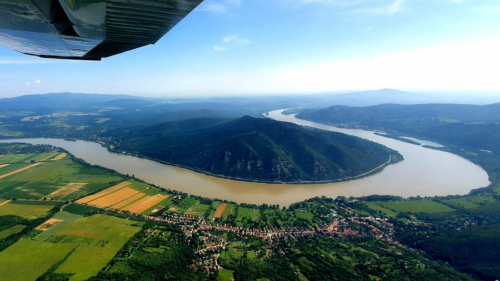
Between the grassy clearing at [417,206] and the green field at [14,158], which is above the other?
the green field at [14,158]

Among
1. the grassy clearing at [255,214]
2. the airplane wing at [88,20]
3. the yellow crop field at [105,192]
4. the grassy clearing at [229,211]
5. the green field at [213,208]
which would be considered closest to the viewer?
the airplane wing at [88,20]

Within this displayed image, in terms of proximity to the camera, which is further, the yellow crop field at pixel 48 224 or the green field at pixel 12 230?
the yellow crop field at pixel 48 224

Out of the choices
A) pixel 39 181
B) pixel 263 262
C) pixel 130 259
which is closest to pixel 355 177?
pixel 263 262

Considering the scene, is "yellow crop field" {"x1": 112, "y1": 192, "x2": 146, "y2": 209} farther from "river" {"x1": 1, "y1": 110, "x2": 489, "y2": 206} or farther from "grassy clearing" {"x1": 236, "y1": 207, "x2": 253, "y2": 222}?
"grassy clearing" {"x1": 236, "y1": 207, "x2": 253, "y2": 222}

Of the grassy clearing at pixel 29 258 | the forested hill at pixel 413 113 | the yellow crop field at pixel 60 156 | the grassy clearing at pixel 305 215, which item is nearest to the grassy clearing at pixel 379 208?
the grassy clearing at pixel 305 215

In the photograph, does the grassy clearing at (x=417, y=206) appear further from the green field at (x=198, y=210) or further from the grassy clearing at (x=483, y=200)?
the green field at (x=198, y=210)

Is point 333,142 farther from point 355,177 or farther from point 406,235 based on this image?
point 406,235
